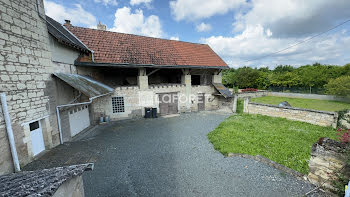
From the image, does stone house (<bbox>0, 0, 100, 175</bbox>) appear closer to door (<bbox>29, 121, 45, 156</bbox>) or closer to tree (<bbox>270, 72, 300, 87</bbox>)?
door (<bbox>29, 121, 45, 156</bbox>)

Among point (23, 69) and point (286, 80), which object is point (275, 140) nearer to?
point (23, 69)

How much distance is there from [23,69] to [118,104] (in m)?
5.98

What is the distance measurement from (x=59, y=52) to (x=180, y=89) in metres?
8.48

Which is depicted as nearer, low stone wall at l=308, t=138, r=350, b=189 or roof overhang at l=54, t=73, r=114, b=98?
Answer: low stone wall at l=308, t=138, r=350, b=189

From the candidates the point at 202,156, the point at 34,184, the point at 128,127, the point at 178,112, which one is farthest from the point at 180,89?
the point at 34,184

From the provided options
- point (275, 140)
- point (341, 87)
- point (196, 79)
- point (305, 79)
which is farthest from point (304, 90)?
point (275, 140)

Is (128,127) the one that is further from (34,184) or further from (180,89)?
(34,184)

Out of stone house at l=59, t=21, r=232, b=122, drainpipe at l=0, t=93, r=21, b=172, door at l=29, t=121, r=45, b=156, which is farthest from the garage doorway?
drainpipe at l=0, t=93, r=21, b=172

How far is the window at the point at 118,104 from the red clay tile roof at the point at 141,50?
273 centimetres

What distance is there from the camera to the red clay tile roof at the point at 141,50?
9.81m

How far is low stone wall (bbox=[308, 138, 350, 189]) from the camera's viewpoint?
131 inches

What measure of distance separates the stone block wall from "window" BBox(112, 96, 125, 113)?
467 cm

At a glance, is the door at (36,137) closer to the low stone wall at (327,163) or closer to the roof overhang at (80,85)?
the roof overhang at (80,85)

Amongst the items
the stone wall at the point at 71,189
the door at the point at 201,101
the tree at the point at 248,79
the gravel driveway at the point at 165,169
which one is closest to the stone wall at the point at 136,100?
the door at the point at 201,101
